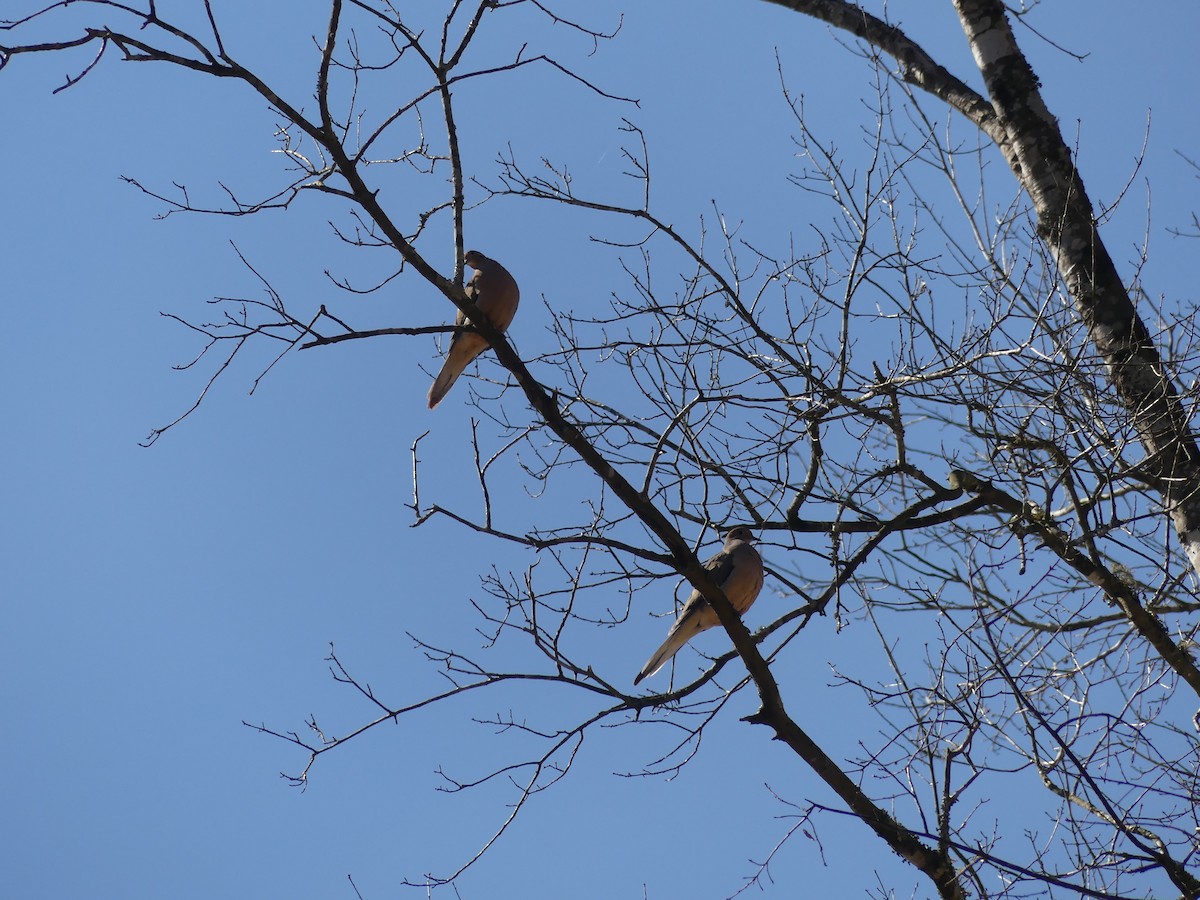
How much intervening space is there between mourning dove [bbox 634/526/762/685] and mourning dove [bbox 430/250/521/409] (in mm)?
1522

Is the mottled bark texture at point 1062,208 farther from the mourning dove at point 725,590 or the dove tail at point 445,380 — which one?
the dove tail at point 445,380

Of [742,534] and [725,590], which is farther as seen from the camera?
[725,590]

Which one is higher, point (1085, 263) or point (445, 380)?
point (445, 380)

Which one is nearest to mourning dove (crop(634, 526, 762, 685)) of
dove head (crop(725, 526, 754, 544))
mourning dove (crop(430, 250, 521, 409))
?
dove head (crop(725, 526, 754, 544))

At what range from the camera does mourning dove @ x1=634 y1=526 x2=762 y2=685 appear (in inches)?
191

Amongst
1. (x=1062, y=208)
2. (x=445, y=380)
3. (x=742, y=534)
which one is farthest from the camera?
(x=445, y=380)

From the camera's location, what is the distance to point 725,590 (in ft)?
16.4

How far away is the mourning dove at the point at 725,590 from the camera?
4848mm

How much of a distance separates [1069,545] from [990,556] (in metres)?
0.27

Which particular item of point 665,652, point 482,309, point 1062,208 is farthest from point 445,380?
point 1062,208

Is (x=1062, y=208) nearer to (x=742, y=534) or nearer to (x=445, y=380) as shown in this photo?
(x=742, y=534)

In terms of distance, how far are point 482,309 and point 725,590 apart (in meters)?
1.72

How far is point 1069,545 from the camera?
3941 mm

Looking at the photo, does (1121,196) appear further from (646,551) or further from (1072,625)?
(646,551)
